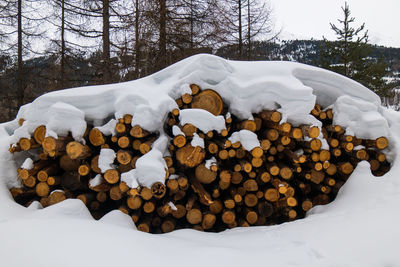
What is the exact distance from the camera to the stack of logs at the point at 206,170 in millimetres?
2633

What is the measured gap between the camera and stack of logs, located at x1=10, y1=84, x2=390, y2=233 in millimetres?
2633

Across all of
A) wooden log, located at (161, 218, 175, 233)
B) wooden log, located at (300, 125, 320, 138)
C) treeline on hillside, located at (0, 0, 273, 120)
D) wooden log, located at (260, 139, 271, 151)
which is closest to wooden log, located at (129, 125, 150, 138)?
wooden log, located at (161, 218, 175, 233)

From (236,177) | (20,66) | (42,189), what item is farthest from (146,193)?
(20,66)

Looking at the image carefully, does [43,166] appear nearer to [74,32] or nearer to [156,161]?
[156,161]

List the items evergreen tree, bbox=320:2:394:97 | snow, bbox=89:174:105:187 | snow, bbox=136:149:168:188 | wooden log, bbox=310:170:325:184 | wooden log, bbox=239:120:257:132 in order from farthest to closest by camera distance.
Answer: evergreen tree, bbox=320:2:394:97 → wooden log, bbox=310:170:325:184 → wooden log, bbox=239:120:257:132 → snow, bbox=89:174:105:187 → snow, bbox=136:149:168:188

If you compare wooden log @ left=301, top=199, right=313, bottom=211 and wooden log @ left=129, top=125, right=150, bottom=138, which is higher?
wooden log @ left=129, top=125, right=150, bottom=138

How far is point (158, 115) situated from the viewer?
2.68 metres

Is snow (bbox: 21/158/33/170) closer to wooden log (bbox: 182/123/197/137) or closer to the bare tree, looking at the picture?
wooden log (bbox: 182/123/197/137)

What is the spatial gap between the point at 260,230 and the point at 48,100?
2.84m

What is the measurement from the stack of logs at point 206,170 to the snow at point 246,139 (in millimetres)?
49

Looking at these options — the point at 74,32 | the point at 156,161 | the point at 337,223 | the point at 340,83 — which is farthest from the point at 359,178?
the point at 74,32

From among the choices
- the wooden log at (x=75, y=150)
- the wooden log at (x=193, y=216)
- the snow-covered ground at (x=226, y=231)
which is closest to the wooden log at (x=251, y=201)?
the snow-covered ground at (x=226, y=231)

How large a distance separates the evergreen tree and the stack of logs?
1184 cm

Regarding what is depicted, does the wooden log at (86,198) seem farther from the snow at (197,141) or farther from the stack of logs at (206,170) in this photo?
the snow at (197,141)
